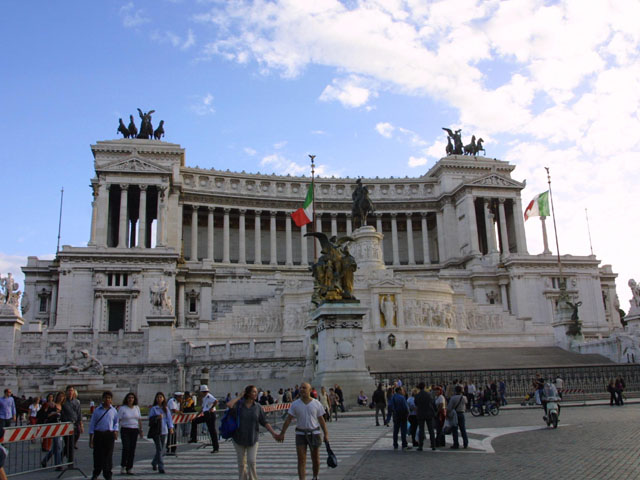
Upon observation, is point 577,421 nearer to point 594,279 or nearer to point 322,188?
point 594,279

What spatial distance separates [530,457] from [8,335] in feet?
121

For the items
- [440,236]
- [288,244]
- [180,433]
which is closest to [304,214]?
[288,244]

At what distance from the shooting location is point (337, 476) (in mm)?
11883

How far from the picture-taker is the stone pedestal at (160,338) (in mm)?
43188

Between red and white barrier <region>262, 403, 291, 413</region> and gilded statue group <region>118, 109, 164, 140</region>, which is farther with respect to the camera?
gilded statue group <region>118, 109, 164, 140</region>

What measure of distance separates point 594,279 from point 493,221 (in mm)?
17575

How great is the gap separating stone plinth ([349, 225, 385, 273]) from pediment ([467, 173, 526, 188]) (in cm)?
3055

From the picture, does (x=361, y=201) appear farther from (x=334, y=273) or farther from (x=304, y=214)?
(x=334, y=273)

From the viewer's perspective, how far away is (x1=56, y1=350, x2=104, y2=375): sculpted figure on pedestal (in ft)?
135

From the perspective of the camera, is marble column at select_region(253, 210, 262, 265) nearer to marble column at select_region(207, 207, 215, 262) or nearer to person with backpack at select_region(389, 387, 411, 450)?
marble column at select_region(207, 207, 215, 262)

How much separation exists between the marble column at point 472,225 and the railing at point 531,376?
1957 inches

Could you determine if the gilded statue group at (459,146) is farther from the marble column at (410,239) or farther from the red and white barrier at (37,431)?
the red and white barrier at (37,431)

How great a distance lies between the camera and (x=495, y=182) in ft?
291

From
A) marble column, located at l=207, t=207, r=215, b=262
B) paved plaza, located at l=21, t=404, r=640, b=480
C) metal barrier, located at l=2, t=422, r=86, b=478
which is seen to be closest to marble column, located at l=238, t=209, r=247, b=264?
marble column, located at l=207, t=207, r=215, b=262
